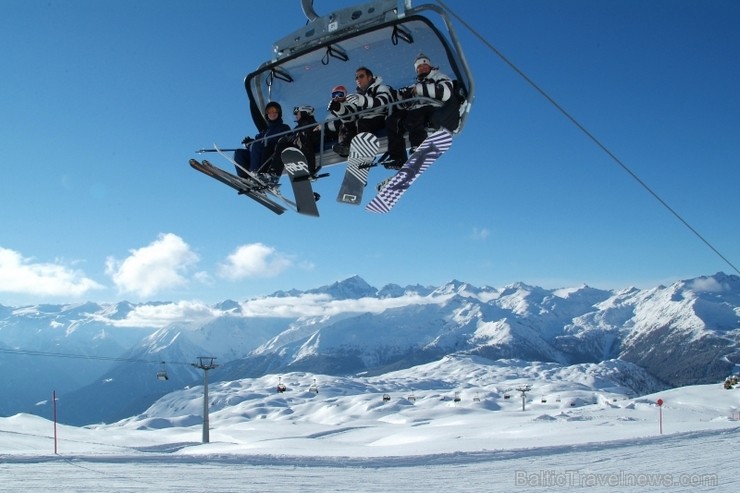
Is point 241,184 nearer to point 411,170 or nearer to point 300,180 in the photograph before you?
→ point 300,180

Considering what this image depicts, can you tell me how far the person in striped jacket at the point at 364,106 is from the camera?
849cm

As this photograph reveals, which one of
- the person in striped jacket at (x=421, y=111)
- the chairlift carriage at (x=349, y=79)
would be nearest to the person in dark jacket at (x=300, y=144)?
the chairlift carriage at (x=349, y=79)

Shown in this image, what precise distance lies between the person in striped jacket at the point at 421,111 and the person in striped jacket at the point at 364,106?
214 millimetres

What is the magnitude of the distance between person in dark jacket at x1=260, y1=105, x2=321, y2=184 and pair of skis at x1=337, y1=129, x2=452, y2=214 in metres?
0.68

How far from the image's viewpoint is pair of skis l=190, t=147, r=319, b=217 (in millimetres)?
9133

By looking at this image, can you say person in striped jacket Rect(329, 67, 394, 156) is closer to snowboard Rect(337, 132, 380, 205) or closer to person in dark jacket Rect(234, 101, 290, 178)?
snowboard Rect(337, 132, 380, 205)

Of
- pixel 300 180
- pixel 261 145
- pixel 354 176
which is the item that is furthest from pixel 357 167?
pixel 261 145

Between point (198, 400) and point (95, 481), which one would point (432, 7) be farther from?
point (198, 400)

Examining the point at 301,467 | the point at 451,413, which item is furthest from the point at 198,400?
the point at 301,467

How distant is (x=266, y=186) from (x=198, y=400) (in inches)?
7904

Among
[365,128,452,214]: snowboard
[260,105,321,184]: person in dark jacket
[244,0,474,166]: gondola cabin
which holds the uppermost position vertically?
[244,0,474,166]: gondola cabin

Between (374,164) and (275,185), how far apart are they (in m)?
1.83

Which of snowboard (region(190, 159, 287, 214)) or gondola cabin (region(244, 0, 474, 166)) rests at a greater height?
gondola cabin (region(244, 0, 474, 166))

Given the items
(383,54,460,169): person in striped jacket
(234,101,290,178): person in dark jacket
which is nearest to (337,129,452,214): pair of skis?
(383,54,460,169): person in striped jacket
